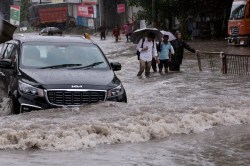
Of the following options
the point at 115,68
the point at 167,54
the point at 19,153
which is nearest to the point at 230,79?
the point at 167,54

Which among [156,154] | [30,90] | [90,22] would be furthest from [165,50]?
[90,22]

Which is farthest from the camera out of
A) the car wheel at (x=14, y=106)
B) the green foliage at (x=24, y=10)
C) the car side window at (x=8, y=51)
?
the green foliage at (x=24, y=10)

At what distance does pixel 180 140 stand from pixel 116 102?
1.75 meters

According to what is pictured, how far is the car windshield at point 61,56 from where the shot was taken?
10062 millimetres

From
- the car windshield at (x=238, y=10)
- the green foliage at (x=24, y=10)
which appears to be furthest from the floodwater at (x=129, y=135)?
the green foliage at (x=24, y=10)

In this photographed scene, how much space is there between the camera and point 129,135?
26.0 ft

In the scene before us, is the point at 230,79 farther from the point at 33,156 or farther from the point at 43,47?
the point at 33,156

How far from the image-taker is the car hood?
9109mm

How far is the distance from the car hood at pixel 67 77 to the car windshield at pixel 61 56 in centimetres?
30

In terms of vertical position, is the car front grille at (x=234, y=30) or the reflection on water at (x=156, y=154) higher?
the car front grille at (x=234, y=30)

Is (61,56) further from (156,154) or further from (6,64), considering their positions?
(156,154)

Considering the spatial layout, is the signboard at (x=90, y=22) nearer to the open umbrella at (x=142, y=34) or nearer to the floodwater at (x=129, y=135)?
the open umbrella at (x=142, y=34)

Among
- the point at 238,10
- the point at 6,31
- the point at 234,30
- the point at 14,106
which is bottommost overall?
the point at 14,106

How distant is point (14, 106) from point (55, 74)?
0.84 metres
